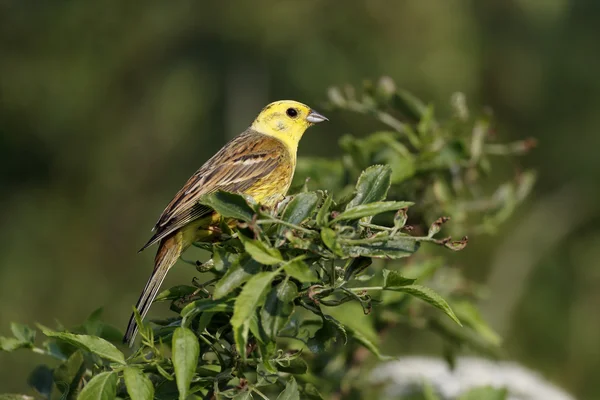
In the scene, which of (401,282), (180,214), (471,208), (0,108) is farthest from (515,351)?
(0,108)

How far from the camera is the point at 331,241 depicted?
156 cm

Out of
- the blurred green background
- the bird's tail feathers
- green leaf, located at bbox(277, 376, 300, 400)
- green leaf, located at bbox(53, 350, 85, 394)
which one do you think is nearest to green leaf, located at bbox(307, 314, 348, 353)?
green leaf, located at bbox(277, 376, 300, 400)

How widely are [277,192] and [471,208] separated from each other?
67 cm

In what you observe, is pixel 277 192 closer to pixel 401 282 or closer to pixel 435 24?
pixel 401 282

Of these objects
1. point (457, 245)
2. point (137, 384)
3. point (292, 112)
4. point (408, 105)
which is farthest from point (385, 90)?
point (137, 384)

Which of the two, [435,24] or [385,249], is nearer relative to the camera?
[385,249]

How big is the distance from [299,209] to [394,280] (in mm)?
215

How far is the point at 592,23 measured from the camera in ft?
34.0

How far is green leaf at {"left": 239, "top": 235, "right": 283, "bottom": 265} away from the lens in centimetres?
156

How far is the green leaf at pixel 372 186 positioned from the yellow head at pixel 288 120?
196cm

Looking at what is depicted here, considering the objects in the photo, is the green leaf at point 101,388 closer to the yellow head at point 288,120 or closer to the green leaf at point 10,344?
the green leaf at point 10,344

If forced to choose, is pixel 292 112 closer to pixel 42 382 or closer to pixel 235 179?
pixel 235 179

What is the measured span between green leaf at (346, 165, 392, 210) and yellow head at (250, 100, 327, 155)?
6.42ft

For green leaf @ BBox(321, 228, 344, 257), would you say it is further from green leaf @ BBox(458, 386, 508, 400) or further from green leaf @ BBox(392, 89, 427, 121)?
green leaf @ BBox(392, 89, 427, 121)
